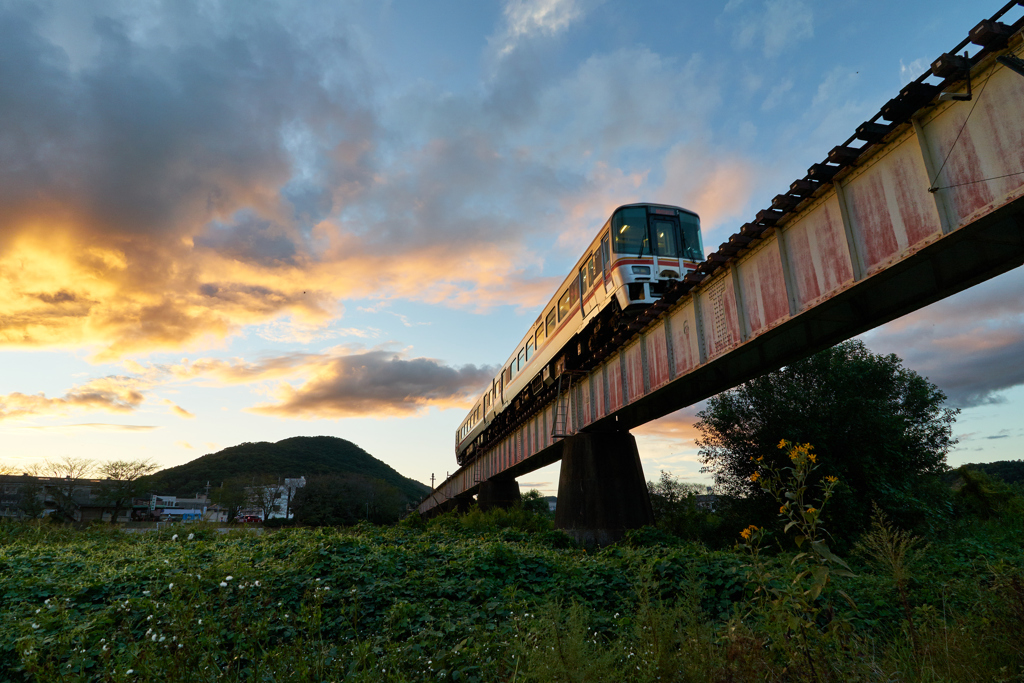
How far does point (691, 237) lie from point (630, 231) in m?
1.93

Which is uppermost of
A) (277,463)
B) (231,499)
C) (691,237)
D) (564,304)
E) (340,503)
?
(277,463)

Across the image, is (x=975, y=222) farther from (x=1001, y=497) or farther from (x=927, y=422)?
(x=1001, y=497)

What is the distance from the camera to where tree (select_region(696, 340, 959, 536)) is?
2228cm

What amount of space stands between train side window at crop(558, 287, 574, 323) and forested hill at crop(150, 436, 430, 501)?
65.9m

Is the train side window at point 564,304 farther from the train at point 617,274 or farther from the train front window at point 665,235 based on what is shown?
the train front window at point 665,235

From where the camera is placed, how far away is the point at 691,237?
14.1 metres

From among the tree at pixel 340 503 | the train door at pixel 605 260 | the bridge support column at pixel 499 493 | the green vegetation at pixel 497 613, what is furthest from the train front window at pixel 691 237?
the tree at pixel 340 503

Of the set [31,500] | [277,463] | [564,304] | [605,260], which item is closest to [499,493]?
[564,304]

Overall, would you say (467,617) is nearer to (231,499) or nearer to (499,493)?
(499,493)

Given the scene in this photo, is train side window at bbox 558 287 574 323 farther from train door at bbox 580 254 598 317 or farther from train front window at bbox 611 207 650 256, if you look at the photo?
train front window at bbox 611 207 650 256

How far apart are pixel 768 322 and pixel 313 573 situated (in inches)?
323

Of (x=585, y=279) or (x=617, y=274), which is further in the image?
(x=585, y=279)

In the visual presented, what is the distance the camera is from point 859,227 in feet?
24.3

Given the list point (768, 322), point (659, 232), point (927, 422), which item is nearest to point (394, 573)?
point (768, 322)
